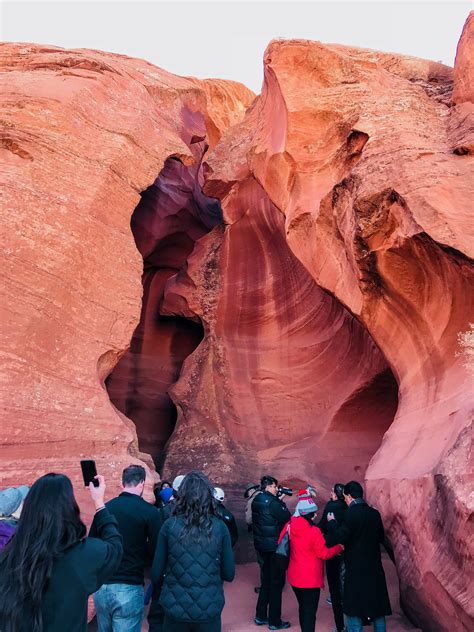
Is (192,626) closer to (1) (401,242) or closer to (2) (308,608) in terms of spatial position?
(2) (308,608)

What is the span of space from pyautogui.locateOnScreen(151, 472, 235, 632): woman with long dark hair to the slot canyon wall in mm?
2022

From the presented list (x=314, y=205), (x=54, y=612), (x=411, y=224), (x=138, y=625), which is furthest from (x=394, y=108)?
(x=54, y=612)

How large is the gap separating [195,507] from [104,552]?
894mm

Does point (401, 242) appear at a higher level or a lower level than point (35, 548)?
higher

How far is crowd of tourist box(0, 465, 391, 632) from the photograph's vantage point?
2266 millimetres

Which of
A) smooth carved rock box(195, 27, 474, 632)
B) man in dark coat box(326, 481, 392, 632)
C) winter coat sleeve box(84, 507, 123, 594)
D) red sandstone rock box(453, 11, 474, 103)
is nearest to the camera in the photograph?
winter coat sleeve box(84, 507, 123, 594)

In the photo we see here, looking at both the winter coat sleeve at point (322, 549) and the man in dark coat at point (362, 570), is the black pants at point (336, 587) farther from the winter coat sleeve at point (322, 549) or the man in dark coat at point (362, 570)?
the man in dark coat at point (362, 570)

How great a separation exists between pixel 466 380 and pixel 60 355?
13.5ft

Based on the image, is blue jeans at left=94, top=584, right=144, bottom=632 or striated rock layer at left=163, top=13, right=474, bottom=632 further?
striated rock layer at left=163, top=13, right=474, bottom=632

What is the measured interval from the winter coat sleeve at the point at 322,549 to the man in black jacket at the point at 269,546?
2.02 feet

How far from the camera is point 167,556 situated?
3342 mm

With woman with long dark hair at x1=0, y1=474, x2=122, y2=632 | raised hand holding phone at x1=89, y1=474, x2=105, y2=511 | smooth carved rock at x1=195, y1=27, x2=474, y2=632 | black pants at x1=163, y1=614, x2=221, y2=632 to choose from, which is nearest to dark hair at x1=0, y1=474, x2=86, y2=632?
woman with long dark hair at x1=0, y1=474, x2=122, y2=632

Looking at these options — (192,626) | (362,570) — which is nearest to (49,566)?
(192,626)

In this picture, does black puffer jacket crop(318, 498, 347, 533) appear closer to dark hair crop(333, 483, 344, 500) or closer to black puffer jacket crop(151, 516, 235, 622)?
dark hair crop(333, 483, 344, 500)
